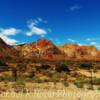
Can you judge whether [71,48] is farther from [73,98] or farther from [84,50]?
[73,98]

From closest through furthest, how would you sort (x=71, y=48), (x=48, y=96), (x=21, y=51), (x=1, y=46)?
(x=48, y=96) → (x=1, y=46) → (x=21, y=51) → (x=71, y=48)

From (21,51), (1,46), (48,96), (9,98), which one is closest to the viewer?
(9,98)

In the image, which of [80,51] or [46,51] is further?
[80,51]

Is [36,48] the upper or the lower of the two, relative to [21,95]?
upper

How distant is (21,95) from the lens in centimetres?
2014

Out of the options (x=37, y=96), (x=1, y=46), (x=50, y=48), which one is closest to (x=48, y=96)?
(x=37, y=96)

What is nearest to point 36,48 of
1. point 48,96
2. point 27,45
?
point 27,45

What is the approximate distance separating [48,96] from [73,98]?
1.61 meters

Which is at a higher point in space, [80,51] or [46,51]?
[80,51]

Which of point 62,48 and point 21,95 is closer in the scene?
point 21,95

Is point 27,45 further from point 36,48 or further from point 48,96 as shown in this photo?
point 48,96

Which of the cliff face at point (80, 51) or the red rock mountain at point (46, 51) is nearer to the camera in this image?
the red rock mountain at point (46, 51)

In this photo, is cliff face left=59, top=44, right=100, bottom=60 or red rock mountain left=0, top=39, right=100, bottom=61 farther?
cliff face left=59, top=44, right=100, bottom=60

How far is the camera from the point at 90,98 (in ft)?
65.5
